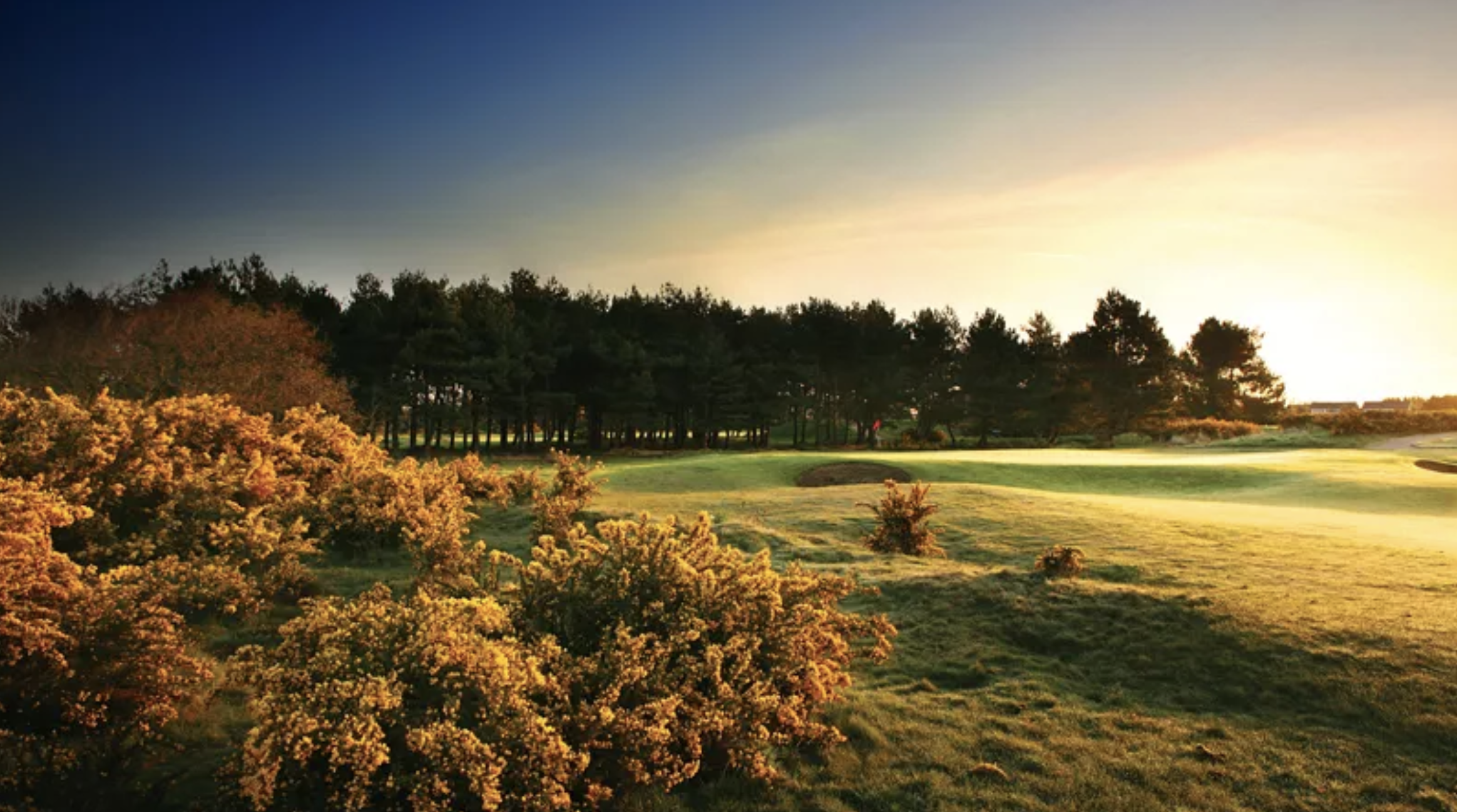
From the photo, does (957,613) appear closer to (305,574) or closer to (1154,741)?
(1154,741)

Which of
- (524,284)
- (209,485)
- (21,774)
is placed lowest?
(21,774)

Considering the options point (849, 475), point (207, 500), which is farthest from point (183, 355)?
point (849, 475)

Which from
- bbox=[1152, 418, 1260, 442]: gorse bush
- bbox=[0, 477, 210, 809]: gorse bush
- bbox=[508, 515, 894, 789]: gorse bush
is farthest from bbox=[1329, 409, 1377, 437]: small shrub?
bbox=[0, 477, 210, 809]: gorse bush

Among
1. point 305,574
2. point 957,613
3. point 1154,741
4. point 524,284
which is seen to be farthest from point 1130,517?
point 524,284

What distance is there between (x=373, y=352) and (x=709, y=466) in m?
31.3

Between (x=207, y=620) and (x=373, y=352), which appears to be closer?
(x=207, y=620)

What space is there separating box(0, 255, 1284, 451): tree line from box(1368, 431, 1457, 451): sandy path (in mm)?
17956

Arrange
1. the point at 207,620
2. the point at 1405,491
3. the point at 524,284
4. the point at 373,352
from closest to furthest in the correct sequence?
the point at 207,620, the point at 1405,491, the point at 373,352, the point at 524,284

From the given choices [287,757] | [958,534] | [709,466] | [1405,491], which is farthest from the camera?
[709,466]

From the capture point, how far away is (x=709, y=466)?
30.8 meters

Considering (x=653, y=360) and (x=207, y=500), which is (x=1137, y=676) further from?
(x=653, y=360)

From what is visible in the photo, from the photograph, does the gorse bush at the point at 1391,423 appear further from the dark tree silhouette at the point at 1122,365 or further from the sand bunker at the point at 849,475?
the sand bunker at the point at 849,475

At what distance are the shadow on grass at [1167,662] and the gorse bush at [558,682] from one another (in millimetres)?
2017

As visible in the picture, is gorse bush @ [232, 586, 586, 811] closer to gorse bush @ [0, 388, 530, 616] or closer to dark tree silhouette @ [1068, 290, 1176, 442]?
gorse bush @ [0, 388, 530, 616]
